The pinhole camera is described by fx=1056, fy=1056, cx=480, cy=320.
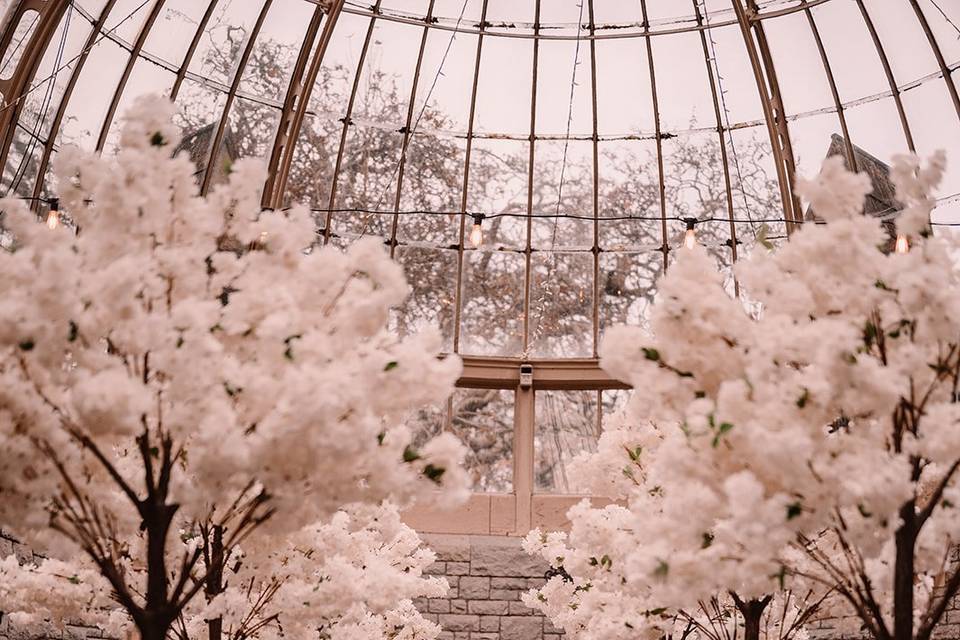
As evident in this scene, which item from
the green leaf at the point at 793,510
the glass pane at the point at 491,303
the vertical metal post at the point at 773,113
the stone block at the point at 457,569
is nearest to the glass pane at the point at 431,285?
the glass pane at the point at 491,303

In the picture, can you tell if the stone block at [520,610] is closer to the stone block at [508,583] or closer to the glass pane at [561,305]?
the stone block at [508,583]

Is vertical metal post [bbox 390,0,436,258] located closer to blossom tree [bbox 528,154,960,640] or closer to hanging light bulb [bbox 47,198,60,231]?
hanging light bulb [bbox 47,198,60,231]

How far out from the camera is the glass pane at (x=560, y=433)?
47.0 feet

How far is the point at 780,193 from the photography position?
14.4m

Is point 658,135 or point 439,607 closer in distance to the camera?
point 439,607

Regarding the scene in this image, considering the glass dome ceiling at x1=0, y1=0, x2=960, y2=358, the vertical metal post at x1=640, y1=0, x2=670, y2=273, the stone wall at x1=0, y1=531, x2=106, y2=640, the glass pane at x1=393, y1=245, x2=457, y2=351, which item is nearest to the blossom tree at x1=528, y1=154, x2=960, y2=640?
the stone wall at x1=0, y1=531, x2=106, y2=640

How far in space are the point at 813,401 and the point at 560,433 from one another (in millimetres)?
10198

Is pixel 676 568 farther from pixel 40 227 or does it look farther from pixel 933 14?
pixel 933 14

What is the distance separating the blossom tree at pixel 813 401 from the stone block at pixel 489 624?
8.90 meters

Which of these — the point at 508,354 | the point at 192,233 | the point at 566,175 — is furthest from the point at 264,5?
the point at 192,233

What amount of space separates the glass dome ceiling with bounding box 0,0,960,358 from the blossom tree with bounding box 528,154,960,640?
867 cm

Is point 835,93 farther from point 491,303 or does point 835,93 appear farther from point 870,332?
point 870,332

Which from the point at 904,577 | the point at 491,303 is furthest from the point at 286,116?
the point at 904,577

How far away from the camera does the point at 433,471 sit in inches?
179
